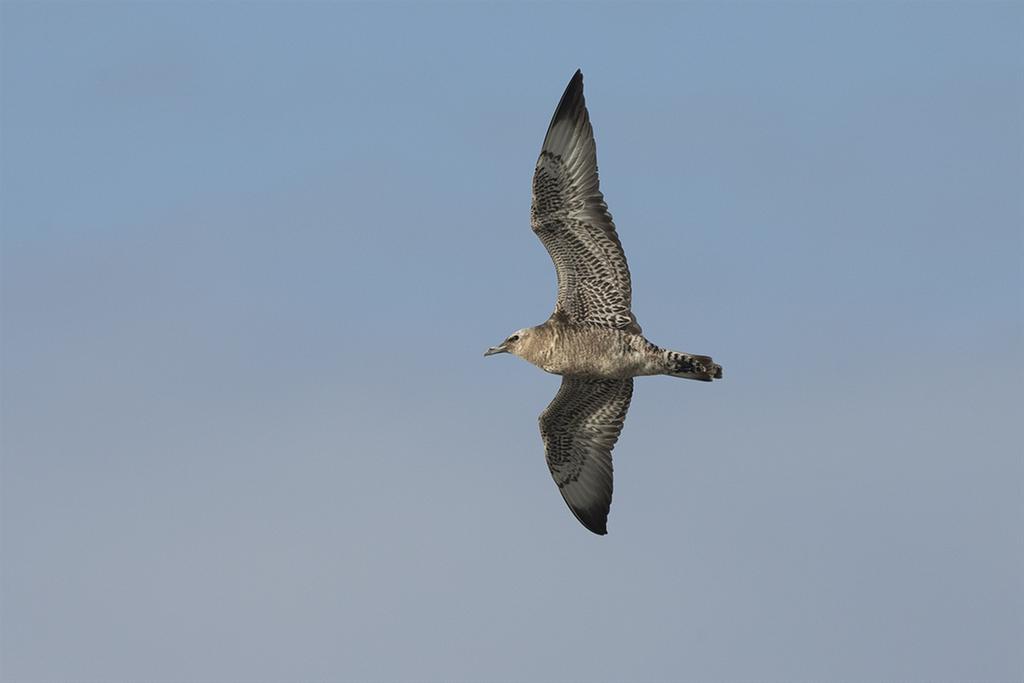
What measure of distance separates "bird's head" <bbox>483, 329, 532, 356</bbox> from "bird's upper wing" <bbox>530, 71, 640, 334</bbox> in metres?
1.39

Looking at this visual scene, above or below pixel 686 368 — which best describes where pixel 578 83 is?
above

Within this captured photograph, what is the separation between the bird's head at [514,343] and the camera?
27.9 meters

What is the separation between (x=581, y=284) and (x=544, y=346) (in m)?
1.21

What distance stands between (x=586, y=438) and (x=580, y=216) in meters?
4.19

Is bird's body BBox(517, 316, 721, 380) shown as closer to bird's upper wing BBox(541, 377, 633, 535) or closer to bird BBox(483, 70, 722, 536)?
bird BBox(483, 70, 722, 536)

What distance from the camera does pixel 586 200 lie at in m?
26.9

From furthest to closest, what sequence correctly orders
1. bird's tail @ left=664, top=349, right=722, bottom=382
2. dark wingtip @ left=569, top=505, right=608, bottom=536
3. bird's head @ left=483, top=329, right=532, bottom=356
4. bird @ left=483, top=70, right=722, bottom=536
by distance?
dark wingtip @ left=569, top=505, right=608, bottom=536
bird's head @ left=483, top=329, right=532, bottom=356
bird @ left=483, top=70, right=722, bottom=536
bird's tail @ left=664, top=349, right=722, bottom=382

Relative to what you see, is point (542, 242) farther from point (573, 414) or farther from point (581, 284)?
point (573, 414)

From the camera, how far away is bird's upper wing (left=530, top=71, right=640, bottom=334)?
26.8m

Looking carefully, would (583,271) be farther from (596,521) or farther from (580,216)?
(596,521)

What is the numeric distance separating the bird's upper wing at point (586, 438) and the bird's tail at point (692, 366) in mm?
2131

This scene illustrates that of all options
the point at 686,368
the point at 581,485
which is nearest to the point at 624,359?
the point at 686,368

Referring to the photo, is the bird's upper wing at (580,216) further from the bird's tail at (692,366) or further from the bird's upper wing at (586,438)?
the bird's upper wing at (586,438)

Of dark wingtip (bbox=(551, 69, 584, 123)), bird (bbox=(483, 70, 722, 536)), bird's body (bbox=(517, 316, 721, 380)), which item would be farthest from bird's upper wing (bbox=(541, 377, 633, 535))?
dark wingtip (bbox=(551, 69, 584, 123))
